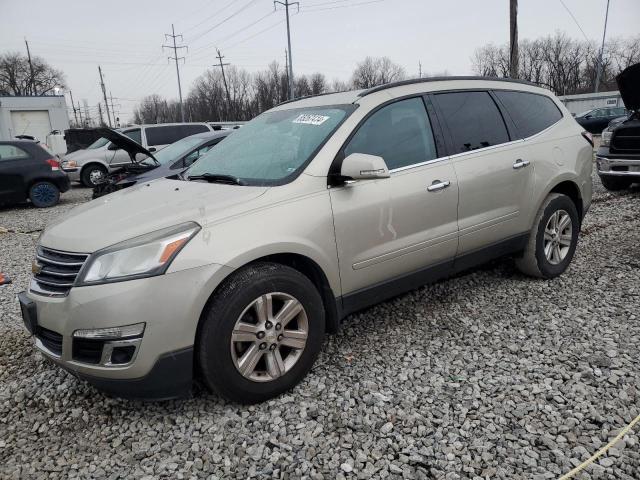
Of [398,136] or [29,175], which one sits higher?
[398,136]

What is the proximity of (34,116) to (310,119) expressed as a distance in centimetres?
3898

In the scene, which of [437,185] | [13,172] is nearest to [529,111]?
[437,185]

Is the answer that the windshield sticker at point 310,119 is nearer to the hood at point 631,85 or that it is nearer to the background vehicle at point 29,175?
the hood at point 631,85

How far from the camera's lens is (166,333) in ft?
7.67

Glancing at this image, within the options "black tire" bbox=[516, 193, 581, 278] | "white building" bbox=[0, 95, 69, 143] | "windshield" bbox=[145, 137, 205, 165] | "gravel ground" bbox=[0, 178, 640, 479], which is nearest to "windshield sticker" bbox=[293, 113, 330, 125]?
"gravel ground" bbox=[0, 178, 640, 479]

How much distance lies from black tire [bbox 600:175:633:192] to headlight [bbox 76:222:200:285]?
8.66 meters

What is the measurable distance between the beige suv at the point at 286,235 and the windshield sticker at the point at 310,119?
0.02 metres

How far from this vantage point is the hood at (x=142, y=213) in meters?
2.49

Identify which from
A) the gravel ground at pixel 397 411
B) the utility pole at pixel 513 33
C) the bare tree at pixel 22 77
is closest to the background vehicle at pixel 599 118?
the utility pole at pixel 513 33

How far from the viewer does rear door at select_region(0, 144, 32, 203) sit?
10.5m

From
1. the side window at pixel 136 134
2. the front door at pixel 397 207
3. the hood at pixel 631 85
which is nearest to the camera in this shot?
the front door at pixel 397 207

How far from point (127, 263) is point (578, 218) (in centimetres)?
410

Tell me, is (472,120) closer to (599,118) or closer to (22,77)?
(599,118)

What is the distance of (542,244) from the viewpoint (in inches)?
167
